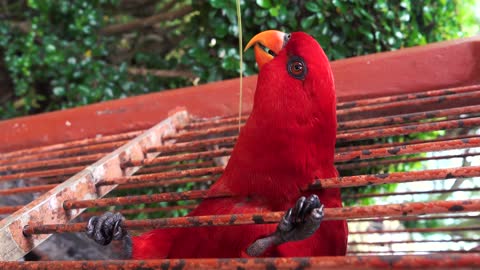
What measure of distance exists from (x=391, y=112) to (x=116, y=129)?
2.94 feet

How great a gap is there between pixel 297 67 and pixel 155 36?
215 cm

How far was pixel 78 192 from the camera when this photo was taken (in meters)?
0.85

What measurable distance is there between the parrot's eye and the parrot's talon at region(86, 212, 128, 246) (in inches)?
16.3

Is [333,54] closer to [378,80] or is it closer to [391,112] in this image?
[378,80]

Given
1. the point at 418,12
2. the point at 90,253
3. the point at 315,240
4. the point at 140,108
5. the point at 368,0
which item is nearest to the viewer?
the point at 315,240

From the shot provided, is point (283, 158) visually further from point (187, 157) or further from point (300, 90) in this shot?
point (187, 157)

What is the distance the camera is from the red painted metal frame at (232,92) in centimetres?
111

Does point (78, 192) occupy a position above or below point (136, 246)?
above

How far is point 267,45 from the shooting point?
0.90 meters

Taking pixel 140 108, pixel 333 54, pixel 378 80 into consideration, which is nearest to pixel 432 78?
pixel 378 80

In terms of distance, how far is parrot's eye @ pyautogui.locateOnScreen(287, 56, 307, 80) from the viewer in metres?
0.80

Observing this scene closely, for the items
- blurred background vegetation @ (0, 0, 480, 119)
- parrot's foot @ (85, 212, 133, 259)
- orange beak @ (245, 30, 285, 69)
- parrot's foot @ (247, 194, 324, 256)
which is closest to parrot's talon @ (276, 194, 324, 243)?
parrot's foot @ (247, 194, 324, 256)

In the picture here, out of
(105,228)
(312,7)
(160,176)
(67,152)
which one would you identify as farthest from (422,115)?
(312,7)

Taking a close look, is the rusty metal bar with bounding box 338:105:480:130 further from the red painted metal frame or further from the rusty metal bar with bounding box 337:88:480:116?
the red painted metal frame
